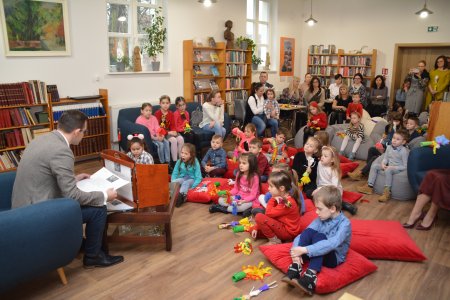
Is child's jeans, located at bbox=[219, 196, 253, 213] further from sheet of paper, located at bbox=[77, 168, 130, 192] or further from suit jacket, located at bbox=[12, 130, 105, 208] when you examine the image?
suit jacket, located at bbox=[12, 130, 105, 208]

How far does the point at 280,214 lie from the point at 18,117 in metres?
4.24

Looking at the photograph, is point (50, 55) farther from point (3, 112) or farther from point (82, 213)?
point (82, 213)

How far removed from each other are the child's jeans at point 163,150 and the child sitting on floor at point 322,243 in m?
3.49

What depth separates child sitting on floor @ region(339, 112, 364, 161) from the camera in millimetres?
6648

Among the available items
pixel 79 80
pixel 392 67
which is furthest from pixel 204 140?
pixel 392 67

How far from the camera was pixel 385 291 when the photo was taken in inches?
115

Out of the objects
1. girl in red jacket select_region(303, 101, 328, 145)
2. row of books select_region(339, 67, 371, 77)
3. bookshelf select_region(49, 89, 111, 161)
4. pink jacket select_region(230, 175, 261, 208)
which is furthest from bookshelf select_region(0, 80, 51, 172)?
row of books select_region(339, 67, 371, 77)

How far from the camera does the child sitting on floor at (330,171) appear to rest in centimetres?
427

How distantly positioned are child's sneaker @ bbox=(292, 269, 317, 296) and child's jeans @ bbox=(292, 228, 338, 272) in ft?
0.27

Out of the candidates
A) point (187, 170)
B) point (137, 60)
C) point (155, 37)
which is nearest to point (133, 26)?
point (155, 37)

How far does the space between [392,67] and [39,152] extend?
9.79 metres

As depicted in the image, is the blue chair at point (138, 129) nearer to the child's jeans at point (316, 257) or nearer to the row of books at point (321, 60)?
the child's jeans at point (316, 257)

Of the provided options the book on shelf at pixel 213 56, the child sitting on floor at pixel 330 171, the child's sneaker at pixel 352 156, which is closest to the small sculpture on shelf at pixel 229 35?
the book on shelf at pixel 213 56

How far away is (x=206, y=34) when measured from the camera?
8594 millimetres
